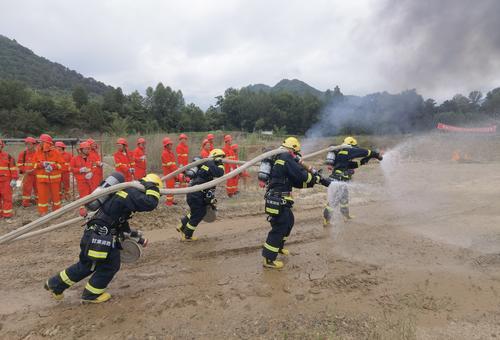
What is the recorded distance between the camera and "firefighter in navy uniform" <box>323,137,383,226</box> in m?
8.02

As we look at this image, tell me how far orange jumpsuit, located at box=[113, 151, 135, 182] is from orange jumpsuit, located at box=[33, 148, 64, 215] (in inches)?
58.1

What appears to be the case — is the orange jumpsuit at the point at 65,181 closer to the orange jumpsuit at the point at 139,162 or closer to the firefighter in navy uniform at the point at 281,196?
the orange jumpsuit at the point at 139,162

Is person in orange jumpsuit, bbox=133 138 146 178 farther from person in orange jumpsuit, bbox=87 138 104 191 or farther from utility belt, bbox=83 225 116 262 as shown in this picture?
utility belt, bbox=83 225 116 262

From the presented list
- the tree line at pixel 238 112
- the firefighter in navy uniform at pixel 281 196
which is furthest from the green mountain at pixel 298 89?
the firefighter in navy uniform at pixel 281 196

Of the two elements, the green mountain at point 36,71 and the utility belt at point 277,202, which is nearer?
the utility belt at point 277,202

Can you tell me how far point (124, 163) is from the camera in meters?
9.77

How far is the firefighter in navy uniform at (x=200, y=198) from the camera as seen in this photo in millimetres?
6969

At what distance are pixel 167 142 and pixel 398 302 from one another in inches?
306

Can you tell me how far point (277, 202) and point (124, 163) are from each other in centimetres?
571

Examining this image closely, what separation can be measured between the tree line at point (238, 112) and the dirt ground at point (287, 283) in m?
5.99

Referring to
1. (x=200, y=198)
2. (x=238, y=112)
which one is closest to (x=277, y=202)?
(x=200, y=198)

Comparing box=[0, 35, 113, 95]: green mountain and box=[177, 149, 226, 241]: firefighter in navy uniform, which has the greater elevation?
box=[0, 35, 113, 95]: green mountain

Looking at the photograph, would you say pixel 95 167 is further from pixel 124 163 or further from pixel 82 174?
pixel 124 163

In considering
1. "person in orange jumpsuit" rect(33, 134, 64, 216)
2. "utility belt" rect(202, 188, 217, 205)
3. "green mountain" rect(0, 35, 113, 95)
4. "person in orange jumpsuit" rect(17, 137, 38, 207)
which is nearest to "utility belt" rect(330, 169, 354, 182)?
"utility belt" rect(202, 188, 217, 205)
